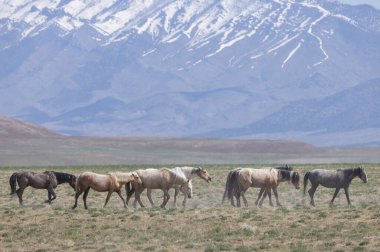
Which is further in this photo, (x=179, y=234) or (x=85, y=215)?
(x=85, y=215)

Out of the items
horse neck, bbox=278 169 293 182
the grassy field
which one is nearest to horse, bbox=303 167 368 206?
horse neck, bbox=278 169 293 182

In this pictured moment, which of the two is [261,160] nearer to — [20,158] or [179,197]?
[20,158]

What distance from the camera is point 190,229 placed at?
35.6 metres

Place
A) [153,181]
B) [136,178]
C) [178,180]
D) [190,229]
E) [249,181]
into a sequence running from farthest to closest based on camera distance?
[178,180], [249,181], [153,181], [136,178], [190,229]

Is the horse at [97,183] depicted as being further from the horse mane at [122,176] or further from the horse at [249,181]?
the horse at [249,181]

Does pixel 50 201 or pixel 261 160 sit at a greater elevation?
pixel 261 160

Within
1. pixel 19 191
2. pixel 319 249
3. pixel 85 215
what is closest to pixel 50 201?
pixel 19 191

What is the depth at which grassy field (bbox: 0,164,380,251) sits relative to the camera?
32.6 metres

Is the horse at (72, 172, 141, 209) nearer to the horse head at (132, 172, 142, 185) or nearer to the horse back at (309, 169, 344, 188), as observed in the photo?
the horse head at (132, 172, 142, 185)

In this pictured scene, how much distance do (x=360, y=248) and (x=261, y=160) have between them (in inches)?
4507

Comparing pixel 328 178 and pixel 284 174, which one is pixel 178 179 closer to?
pixel 284 174

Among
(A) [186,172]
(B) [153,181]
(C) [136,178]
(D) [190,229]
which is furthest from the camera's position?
(A) [186,172]

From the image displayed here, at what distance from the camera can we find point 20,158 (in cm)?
13250

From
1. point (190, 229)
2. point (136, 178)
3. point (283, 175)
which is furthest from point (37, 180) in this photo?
point (190, 229)
